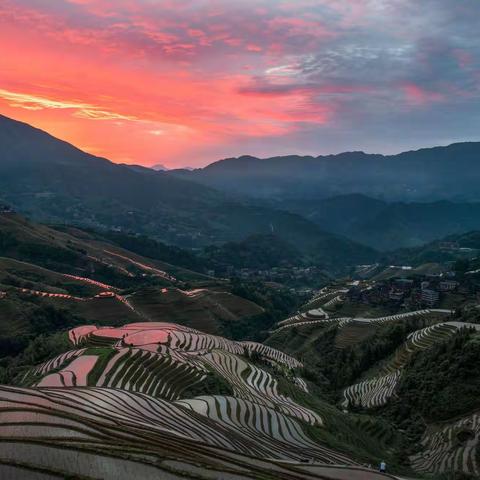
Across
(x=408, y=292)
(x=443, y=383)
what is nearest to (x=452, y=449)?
(x=443, y=383)

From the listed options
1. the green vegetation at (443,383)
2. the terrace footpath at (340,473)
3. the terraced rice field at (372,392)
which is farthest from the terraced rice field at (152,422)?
the green vegetation at (443,383)

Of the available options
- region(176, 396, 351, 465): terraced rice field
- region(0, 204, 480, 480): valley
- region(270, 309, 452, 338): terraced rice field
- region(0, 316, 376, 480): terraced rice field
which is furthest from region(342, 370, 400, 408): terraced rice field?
region(270, 309, 452, 338): terraced rice field

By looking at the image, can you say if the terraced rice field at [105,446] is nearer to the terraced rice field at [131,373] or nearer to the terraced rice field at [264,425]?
the terraced rice field at [264,425]

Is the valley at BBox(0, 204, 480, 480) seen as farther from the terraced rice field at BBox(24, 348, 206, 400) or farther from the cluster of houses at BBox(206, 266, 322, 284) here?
the cluster of houses at BBox(206, 266, 322, 284)

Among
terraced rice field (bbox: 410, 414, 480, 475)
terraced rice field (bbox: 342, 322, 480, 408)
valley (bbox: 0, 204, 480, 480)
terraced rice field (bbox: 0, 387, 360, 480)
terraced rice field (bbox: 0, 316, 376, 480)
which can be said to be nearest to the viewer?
terraced rice field (bbox: 0, 387, 360, 480)

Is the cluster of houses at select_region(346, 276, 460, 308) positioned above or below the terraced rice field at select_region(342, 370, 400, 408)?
above

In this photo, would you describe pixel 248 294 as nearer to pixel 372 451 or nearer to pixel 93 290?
pixel 93 290

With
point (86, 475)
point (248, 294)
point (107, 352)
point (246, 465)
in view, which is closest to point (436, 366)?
point (107, 352)

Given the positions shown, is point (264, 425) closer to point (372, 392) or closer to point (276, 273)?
point (372, 392)

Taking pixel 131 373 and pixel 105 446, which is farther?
pixel 131 373
